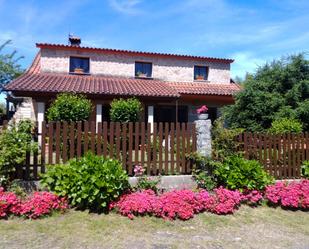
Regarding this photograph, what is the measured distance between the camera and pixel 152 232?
5.61m

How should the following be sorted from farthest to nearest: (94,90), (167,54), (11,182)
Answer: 1. (167,54)
2. (94,90)
3. (11,182)

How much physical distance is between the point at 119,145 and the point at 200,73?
13.7 metres

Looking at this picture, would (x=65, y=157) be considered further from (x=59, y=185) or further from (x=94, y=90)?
(x=94, y=90)

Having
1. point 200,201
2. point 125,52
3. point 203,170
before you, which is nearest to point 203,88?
point 125,52

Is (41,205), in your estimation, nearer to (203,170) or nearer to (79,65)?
(203,170)

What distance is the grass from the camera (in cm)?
508

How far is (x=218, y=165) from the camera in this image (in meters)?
7.73

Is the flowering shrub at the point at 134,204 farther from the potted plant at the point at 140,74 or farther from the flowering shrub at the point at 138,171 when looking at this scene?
the potted plant at the point at 140,74

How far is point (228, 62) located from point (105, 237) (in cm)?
1752

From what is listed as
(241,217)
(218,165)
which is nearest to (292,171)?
(218,165)

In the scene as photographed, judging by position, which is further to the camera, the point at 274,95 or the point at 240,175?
the point at 274,95

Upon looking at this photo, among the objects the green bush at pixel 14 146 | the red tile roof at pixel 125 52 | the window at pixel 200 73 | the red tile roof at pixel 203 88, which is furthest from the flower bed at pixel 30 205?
the window at pixel 200 73

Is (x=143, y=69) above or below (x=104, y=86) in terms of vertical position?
above

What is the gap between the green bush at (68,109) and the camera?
13.1 metres
